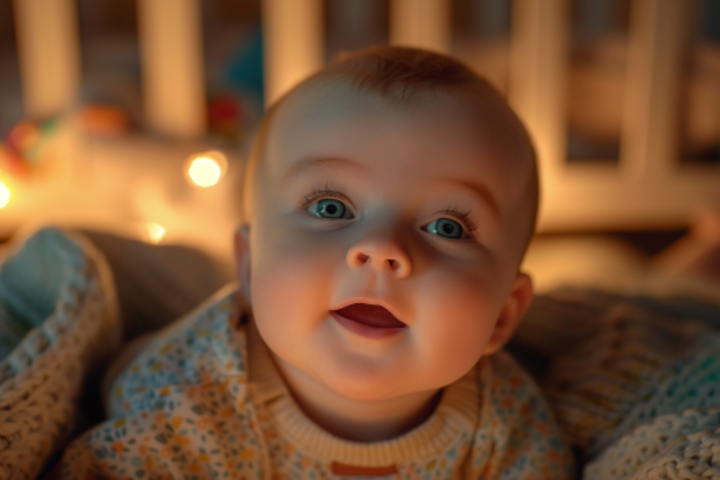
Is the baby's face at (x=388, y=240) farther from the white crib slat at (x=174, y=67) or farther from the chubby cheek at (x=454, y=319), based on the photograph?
the white crib slat at (x=174, y=67)

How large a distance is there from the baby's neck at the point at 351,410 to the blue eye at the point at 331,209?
0.60 ft

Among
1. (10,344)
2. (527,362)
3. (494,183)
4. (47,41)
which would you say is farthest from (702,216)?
(47,41)

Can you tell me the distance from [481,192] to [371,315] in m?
0.16

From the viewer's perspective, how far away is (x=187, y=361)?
723 millimetres

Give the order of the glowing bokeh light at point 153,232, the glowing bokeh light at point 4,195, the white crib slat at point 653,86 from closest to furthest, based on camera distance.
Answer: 1. the glowing bokeh light at point 153,232
2. the glowing bokeh light at point 4,195
3. the white crib slat at point 653,86

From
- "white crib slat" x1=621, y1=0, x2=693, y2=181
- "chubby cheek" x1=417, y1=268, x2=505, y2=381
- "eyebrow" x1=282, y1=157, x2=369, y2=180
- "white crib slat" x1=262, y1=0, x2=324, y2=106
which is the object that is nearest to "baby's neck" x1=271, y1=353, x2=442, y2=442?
"chubby cheek" x1=417, y1=268, x2=505, y2=381

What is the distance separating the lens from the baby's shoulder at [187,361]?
2.26ft

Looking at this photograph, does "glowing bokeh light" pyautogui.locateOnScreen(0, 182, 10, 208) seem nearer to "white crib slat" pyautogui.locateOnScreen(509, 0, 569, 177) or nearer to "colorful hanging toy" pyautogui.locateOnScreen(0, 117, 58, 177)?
"colorful hanging toy" pyautogui.locateOnScreen(0, 117, 58, 177)

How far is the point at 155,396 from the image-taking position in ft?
2.21

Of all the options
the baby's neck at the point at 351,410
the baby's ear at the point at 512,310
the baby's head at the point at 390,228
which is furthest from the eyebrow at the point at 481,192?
the baby's neck at the point at 351,410

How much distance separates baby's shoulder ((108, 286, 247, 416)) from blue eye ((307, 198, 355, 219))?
0.63 ft

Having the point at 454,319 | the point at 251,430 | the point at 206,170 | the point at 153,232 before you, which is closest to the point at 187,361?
the point at 251,430

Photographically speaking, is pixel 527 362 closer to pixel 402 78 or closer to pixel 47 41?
pixel 402 78

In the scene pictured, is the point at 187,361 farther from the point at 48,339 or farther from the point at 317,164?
the point at 317,164
